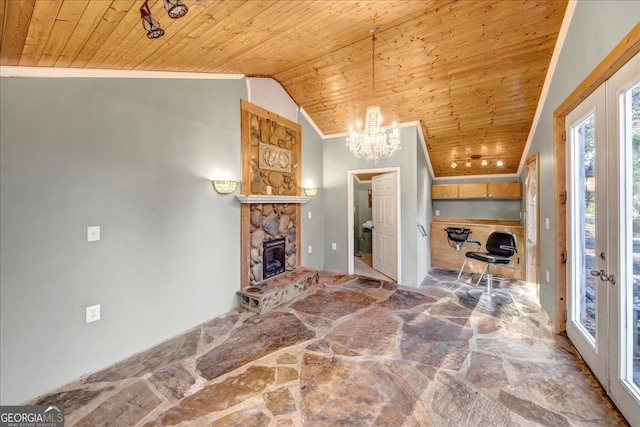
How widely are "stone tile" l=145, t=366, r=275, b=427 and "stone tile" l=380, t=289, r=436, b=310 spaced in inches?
75.3

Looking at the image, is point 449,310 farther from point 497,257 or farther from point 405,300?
point 497,257

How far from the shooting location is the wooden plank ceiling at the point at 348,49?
4.99ft

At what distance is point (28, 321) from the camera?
1.75 meters

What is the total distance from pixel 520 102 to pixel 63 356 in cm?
565

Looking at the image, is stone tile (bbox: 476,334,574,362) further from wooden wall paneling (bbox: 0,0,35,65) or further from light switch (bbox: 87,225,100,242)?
wooden wall paneling (bbox: 0,0,35,65)

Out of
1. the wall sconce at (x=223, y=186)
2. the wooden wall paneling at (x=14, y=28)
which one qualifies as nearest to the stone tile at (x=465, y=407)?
the wall sconce at (x=223, y=186)

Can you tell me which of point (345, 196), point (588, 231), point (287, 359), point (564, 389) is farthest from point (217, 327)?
point (588, 231)

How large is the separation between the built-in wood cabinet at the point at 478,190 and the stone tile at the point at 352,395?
4.76m

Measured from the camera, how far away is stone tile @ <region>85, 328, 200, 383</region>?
203 cm

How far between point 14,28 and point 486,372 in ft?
12.7

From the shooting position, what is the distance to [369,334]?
2.62 m

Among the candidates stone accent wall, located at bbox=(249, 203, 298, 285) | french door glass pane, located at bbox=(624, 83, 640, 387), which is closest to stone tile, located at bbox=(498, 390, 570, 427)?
french door glass pane, located at bbox=(624, 83, 640, 387)

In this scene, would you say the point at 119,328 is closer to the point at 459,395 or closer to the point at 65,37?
the point at 65,37

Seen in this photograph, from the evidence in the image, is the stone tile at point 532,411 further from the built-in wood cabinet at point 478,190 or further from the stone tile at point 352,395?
the built-in wood cabinet at point 478,190
